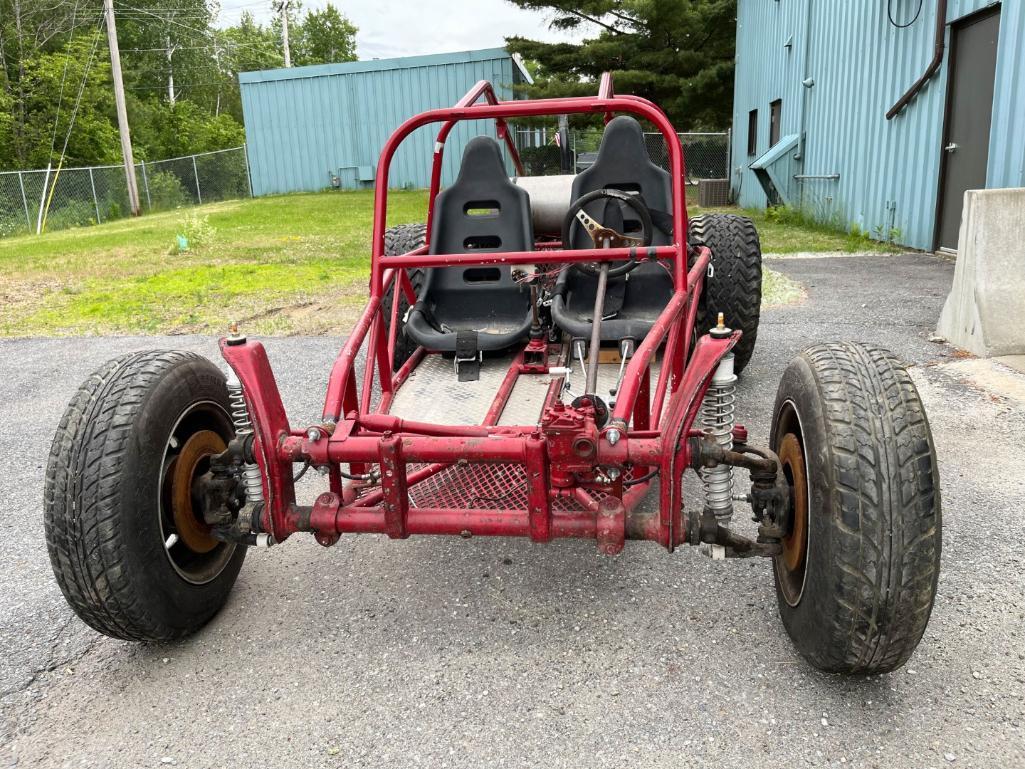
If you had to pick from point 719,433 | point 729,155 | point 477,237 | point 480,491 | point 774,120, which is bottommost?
point 480,491

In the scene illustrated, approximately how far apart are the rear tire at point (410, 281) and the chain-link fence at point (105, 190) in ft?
65.6

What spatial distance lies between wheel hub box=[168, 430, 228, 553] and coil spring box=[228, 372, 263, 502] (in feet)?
0.63

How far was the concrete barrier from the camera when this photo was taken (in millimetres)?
5078

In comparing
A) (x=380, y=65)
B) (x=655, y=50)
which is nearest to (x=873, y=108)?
(x=655, y=50)

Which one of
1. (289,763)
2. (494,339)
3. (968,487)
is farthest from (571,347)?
(289,763)

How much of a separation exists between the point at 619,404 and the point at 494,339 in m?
1.47

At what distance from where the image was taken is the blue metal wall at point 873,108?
739cm

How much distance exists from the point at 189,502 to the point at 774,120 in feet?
52.0

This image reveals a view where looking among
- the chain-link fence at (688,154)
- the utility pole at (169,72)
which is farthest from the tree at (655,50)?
the utility pole at (169,72)

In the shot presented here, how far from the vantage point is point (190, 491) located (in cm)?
250

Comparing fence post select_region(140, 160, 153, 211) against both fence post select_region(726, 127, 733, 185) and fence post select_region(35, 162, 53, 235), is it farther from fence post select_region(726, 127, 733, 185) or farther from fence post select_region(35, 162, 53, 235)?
fence post select_region(726, 127, 733, 185)

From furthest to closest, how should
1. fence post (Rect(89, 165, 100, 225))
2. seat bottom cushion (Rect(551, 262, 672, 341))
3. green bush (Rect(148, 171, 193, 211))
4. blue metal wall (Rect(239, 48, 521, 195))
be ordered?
green bush (Rect(148, 171, 193, 211)) < blue metal wall (Rect(239, 48, 521, 195)) < fence post (Rect(89, 165, 100, 225)) < seat bottom cushion (Rect(551, 262, 672, 341))

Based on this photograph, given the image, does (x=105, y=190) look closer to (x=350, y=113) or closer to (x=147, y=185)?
(x=147, y=185)

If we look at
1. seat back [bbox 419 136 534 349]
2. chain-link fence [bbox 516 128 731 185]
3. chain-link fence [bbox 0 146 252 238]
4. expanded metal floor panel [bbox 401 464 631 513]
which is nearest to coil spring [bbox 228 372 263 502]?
expanded metal floor panel [bbox 401 464 631 513]
